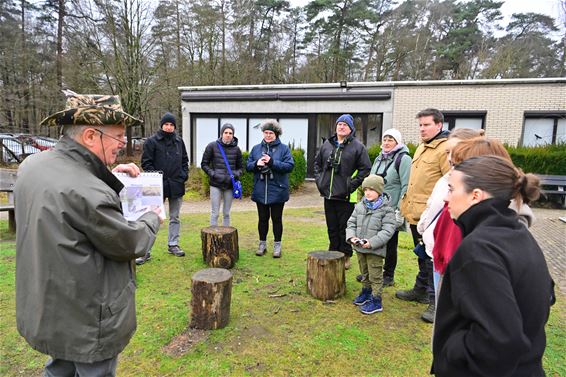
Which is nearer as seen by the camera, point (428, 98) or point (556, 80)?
point (556, 80)

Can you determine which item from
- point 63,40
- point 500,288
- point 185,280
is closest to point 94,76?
point 63,40

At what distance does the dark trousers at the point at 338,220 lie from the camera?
16.1 feet

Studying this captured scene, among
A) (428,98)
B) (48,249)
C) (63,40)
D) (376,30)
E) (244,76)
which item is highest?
(376,30)

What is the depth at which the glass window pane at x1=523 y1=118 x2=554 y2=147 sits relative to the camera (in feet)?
42.6

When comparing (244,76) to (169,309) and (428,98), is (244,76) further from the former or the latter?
(169,309)

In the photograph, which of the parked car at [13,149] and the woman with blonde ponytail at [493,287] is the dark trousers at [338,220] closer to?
the woman with blonde ponytail at [493,287]

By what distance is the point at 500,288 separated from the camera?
131cm

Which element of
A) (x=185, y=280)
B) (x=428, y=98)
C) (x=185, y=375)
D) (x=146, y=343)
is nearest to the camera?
(x=185, y=375)

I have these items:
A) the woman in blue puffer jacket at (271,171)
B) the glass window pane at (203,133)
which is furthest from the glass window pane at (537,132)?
the glass window pane at (203,133)

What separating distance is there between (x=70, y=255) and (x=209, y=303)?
2023mm

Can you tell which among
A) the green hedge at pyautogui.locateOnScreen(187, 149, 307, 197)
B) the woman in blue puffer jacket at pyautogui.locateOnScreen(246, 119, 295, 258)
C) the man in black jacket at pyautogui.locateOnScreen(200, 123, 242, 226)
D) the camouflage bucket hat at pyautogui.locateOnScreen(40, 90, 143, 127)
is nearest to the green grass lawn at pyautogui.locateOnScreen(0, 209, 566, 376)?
the woman in blue puffer jacket at pyautogui.locateOnScreen(246, 119, 295, 258)

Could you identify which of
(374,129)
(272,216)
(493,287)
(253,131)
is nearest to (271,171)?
(272,216)

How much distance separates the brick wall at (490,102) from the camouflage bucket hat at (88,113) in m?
13.3

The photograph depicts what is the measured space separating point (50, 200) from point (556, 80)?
15.2 m
